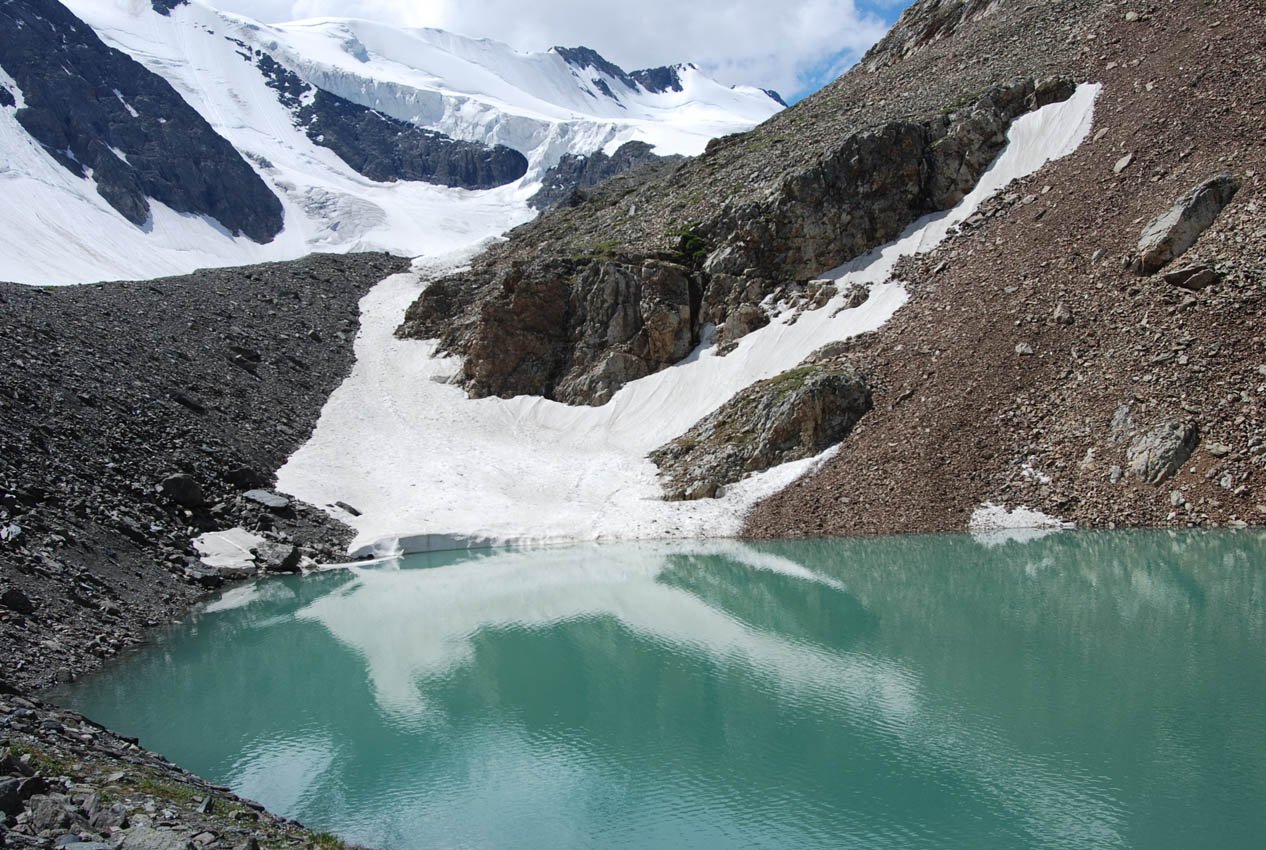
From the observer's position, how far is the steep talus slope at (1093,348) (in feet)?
89.6

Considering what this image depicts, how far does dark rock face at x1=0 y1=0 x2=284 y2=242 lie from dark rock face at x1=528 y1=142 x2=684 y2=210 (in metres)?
41.9

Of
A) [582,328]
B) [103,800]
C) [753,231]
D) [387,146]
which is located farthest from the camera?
[387,146]

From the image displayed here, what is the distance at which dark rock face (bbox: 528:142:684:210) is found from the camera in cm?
14525

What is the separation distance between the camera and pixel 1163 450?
27156mm

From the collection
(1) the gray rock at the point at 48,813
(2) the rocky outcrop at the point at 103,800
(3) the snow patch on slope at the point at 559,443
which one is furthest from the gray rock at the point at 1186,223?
(1) the gray rock at the point at 48,813

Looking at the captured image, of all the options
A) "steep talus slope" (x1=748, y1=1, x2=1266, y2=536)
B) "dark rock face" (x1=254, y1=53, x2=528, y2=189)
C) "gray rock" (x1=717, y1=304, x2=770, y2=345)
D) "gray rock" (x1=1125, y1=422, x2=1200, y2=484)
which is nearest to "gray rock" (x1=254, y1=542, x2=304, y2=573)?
"steep talus slope" (x1=748, y1=1, x2=1266, y2=536)

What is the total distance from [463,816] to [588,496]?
26.8 m

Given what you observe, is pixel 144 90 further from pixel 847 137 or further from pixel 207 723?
pixel 207 723

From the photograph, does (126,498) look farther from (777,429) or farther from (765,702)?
(777,429)

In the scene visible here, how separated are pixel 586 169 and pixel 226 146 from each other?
2256 inches

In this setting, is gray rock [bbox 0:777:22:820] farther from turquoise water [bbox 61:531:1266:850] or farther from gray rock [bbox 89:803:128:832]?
turquoise water [bbox 61:531:1266:850]

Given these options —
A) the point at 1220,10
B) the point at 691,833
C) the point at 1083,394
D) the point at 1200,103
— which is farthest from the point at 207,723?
the point at 1220,10

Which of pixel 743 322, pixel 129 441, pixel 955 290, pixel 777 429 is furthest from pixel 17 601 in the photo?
pixel 955 290

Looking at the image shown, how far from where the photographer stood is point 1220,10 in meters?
42.2
